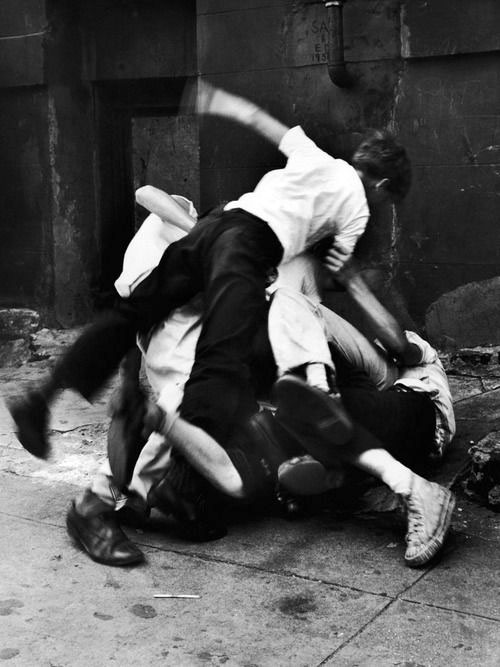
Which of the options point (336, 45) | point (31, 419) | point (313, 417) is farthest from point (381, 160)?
point (336, 45)

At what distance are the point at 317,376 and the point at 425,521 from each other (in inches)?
29.2

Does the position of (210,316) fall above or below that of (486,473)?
above

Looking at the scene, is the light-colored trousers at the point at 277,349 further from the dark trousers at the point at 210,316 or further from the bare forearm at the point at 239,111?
the bare forearm at the point at 239,111

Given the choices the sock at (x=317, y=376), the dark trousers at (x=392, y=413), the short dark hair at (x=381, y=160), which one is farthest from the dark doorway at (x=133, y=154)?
the sock at (x=317, y=376)

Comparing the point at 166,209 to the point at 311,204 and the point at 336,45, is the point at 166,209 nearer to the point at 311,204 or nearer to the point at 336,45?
the point at 311,204

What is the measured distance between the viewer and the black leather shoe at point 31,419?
4.44 m

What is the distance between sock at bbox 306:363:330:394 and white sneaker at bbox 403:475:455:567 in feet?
1.77

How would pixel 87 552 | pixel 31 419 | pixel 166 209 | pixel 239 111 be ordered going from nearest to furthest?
→ pixel 87 552 → pixel 31 419 → pixel 166 209 → pixel 239 111

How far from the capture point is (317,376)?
169 inches

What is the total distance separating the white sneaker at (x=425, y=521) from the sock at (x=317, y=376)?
1.77ft

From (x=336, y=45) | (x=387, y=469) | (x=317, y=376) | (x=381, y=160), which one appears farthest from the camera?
(x=336, y=45)

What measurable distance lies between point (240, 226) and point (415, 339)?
1250 mm

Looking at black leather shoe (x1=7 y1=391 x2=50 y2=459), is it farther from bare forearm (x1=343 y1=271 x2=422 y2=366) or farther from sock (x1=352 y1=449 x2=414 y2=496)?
bare forearm (x1=343 y1=271 x2=422 y2=366)

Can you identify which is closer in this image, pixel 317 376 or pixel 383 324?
pixel 317 376
